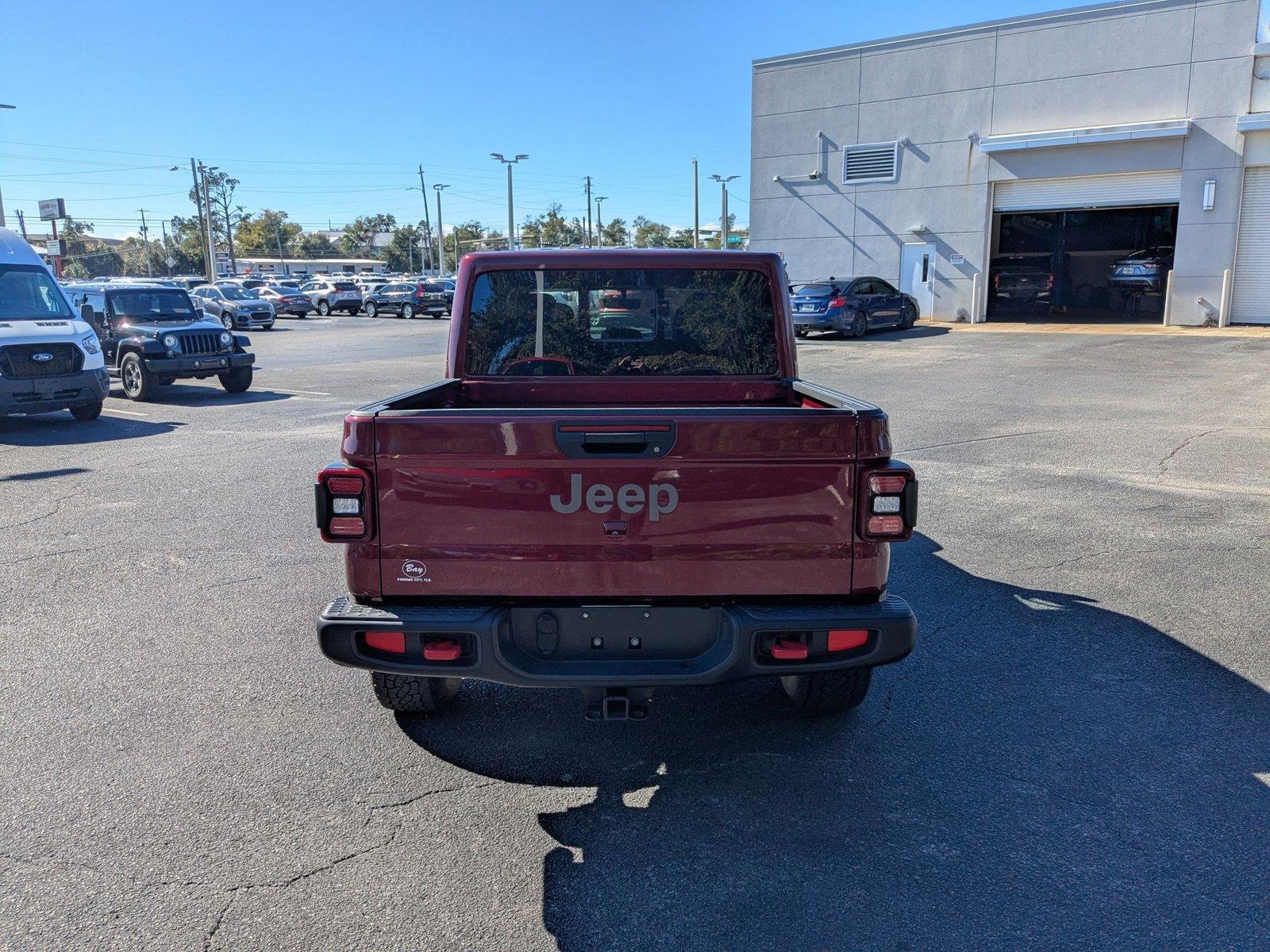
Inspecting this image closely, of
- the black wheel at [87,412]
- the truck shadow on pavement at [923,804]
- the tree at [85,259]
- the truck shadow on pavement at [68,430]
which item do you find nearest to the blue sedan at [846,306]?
the truck shadow on pavement at [68,430]

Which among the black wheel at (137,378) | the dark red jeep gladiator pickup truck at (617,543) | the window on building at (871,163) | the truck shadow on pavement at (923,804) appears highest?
the window on building at (871,163)

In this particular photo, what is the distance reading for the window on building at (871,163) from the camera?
30.6m

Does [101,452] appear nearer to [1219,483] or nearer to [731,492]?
[731,492]

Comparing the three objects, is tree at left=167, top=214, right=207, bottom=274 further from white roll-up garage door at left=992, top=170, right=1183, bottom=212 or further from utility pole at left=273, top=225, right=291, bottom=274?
white roll-up garage door at left=992, top=170, right=1183, bottom=212

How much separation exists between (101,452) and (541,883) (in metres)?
9.56

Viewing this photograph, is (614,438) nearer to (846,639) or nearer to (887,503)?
(887,503)

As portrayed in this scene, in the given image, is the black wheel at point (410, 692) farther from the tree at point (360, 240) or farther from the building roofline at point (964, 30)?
the tree at point (360, 240)

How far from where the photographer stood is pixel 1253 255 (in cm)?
2572

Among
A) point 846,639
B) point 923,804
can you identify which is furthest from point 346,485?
point 923,804

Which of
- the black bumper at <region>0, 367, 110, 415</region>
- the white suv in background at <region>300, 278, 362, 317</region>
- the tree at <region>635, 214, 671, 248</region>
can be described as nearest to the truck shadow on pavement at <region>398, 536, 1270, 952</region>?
the black bumper at <region>0, 367, 110, 415</region>

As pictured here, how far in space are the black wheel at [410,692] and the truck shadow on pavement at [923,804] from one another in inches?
3.8

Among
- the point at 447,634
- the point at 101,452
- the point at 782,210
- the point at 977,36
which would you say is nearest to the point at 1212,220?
the point at 977,36

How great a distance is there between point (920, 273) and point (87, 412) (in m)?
24.6

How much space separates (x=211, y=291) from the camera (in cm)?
3719
